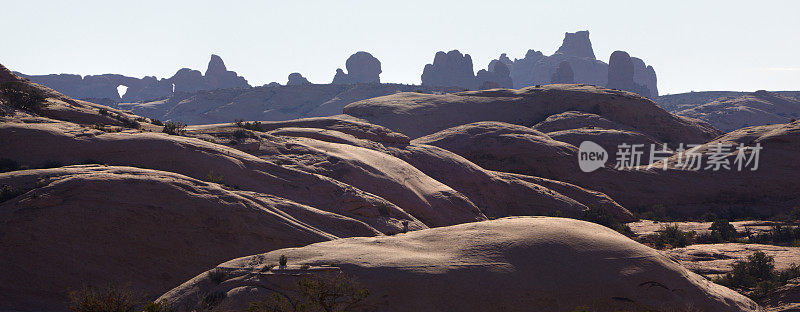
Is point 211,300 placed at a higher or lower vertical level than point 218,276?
lower

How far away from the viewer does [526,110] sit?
54.3m

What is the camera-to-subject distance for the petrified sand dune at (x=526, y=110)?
1987 inches

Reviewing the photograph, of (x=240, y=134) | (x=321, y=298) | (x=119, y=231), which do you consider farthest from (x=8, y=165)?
(x=321, y=298)

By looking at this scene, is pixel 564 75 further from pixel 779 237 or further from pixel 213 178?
pixel 213 178

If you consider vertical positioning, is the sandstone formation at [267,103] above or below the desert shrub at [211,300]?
above

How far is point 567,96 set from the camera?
54.9m

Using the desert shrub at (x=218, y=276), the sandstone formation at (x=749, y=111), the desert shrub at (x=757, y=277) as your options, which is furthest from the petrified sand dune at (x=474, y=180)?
the sandstone formation at (x=749, y=111)

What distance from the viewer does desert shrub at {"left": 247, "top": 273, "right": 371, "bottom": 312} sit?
30.6ft

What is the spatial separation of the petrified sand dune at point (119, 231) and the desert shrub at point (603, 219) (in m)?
17.0

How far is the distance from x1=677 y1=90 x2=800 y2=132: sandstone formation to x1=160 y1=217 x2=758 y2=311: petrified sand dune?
379 feet

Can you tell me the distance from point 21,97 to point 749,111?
132344 millimetres

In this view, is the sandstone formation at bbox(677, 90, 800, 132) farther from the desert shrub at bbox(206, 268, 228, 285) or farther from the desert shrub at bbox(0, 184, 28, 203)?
the desert shrub at bbox(0, 184, 28, 203)

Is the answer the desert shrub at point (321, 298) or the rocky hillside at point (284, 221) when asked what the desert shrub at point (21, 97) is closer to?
the rocky hillside at point (284, 221)

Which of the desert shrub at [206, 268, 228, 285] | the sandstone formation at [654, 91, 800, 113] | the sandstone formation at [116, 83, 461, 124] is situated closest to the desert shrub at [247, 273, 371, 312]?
the desert shrub at [206, 268, 228, 285]
